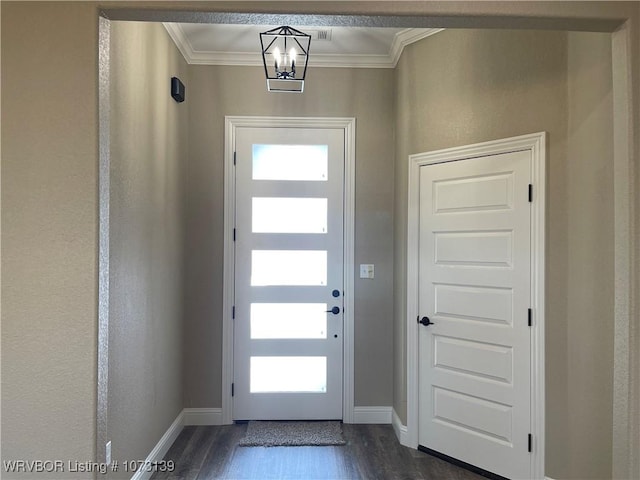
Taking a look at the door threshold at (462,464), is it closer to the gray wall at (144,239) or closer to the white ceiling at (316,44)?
the gray wall at (144,239)

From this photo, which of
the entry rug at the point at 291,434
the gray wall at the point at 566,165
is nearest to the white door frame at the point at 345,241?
the entry rug at the point at 291,434

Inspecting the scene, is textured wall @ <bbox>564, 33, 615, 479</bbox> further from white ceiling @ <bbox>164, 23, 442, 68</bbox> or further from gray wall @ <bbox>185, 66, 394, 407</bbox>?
gray wall @ <bbox>185, 66, 394, 407</bbox>

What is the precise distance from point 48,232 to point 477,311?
2363 millimetres

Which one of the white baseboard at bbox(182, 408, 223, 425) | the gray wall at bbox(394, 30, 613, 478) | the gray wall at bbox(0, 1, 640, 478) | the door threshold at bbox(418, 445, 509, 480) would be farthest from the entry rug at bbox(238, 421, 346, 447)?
the gray wall at bbox(0, 1, 640, 478)

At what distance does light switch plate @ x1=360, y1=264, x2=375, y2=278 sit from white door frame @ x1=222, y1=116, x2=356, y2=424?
0.27 feet

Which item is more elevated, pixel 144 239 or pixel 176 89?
pixel 176 89

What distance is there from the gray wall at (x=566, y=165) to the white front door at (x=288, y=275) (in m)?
1.07

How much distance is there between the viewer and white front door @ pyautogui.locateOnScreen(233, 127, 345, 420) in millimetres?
3133

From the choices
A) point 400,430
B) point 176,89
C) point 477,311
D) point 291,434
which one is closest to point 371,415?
point 400,430

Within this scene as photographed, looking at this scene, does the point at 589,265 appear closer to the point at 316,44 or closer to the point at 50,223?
the point at 316,44

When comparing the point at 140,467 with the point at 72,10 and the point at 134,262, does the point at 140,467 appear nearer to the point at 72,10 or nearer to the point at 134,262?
the point at 134,262

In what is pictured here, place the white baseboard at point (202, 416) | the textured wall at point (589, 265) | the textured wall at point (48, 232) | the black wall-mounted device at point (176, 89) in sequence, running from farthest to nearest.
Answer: the white baseboard at point (202, 416)
the black wall-mounted device at point (176, 89)
the textured wall at point (589, 265)
the textured wall at point (48, 232)

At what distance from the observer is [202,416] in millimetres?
3088

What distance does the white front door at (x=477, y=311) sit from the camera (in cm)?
233
